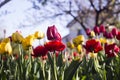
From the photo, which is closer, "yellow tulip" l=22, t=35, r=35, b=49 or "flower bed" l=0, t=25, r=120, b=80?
"flower bed" l=0, t=25, r=120, b=80

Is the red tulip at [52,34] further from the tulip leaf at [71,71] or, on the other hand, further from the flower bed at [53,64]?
the tulip leaf at [71,71]

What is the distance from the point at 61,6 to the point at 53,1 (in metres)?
0.88

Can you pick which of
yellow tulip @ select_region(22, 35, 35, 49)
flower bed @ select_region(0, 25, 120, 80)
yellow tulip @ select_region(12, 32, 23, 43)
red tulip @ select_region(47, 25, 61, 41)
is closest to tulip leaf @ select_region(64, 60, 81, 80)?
flower bed @ select_region(0, 25, 120, 80)

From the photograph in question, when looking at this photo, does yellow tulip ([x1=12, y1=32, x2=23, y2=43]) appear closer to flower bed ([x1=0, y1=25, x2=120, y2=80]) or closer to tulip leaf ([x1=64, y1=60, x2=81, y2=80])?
flower bed ([x1=0, y1=25, x2=120, y2=80])

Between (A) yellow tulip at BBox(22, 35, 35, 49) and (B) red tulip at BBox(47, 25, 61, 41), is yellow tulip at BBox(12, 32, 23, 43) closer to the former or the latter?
(A) yellow tulip at BBox(22, 35, 35, 49)

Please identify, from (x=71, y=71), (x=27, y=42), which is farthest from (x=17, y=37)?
(x=71, y=71)

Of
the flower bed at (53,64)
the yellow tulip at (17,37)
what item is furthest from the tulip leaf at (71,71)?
the yellow tulip at (17,37)

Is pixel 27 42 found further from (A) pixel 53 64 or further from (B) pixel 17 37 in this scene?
(A) pixel 53 64

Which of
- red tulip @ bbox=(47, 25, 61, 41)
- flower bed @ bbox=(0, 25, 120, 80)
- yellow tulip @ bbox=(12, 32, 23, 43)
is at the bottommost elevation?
flower bed @ bbox=(0, 25, 120, 80)

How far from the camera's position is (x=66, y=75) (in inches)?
106

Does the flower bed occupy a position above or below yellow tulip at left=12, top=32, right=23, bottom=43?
below

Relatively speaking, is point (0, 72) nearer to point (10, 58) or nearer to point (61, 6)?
point (10, 58)

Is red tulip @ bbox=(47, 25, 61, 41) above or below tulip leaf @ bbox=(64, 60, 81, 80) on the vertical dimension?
above

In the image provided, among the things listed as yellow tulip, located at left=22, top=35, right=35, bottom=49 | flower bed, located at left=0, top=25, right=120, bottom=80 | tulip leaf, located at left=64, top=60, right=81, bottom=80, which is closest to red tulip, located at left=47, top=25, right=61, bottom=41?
flower bed, located at left=0, top=25, right=120, bottom=80
